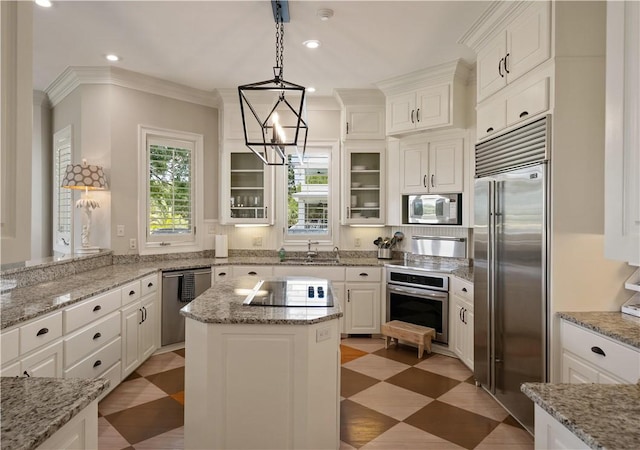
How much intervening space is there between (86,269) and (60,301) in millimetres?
1368

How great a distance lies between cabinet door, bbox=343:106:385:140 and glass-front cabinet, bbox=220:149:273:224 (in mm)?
1193

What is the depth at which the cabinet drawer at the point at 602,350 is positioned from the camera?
69.7 inches

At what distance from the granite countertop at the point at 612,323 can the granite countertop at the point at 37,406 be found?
2.25 metres

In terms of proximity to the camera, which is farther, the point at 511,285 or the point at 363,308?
the point at 363,308

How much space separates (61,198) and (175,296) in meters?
1.99

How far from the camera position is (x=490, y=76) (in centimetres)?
298

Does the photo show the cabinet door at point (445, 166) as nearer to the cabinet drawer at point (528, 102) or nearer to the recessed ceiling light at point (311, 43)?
the cabinet drawer at point (528, 102)

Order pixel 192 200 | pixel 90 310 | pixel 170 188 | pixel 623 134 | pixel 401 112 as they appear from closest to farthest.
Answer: pixel 623 134 < pixel 90 310 < pixel 401 112 < pixel 170 188 < pixel 192 200

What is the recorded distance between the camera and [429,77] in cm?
408

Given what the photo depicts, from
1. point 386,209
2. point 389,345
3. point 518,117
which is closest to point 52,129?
point 386,209

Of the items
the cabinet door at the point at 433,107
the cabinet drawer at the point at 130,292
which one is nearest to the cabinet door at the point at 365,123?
the cabinet door at the point at 433,107

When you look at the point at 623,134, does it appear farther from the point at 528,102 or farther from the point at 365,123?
the point at 365,123

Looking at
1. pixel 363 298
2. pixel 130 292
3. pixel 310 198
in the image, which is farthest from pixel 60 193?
pixel 363 298

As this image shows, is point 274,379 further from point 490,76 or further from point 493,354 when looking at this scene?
point 490,76
